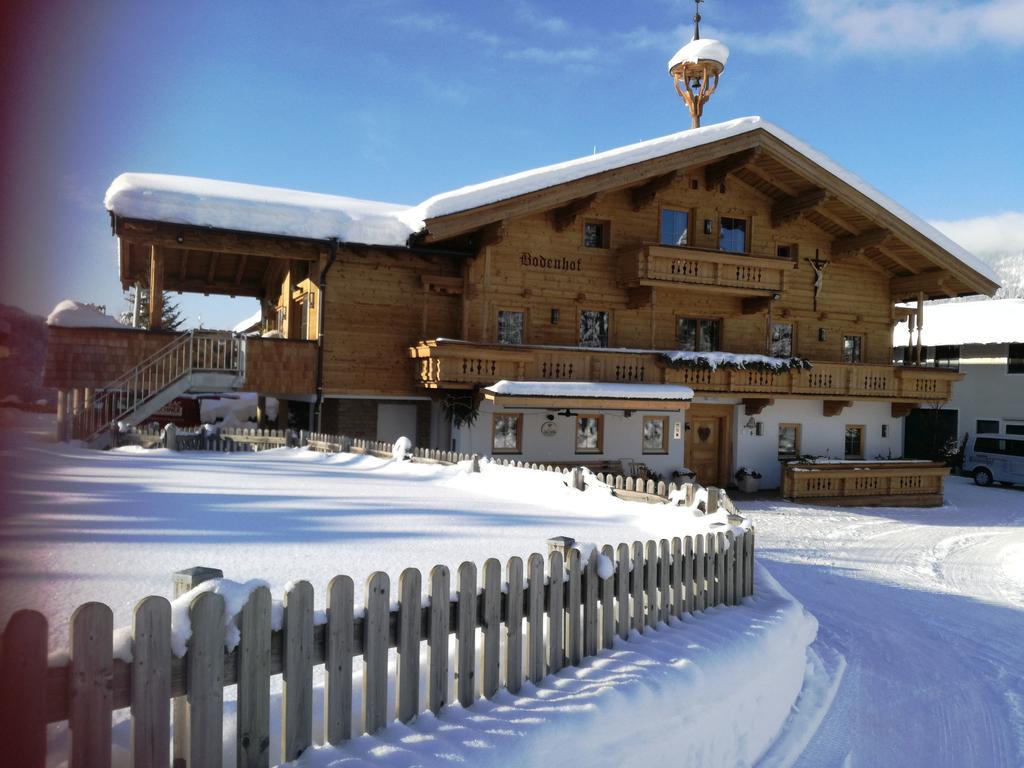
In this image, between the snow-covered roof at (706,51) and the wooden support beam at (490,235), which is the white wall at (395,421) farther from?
the snow-covered roof at (706,51)

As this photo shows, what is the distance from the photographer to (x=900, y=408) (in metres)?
27.7

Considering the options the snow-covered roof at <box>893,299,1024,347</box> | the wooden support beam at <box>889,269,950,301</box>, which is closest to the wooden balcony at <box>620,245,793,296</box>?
the wooden support beam at <box>889,269,950,301</box>

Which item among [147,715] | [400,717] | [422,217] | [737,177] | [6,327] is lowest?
[400,717]

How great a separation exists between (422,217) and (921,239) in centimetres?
1713

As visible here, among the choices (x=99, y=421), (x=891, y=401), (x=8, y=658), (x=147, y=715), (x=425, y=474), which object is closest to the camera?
(x=8, y=658)

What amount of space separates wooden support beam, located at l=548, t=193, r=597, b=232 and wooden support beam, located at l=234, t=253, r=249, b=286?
408 inches

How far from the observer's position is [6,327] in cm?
136

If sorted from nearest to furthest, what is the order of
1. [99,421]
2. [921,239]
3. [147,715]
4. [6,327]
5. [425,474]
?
1. [6,327]
2. [147,715]
3. [425,474]
4. [99,421]
5. [921,239]

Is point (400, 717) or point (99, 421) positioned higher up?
point (99, 421)

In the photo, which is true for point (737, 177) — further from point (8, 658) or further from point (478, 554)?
point (8, 658)

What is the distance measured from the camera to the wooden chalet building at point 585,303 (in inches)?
765

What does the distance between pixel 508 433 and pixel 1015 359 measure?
1050 inches

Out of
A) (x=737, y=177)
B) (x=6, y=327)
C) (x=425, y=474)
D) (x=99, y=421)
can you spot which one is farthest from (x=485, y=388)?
(x=6, y=327)

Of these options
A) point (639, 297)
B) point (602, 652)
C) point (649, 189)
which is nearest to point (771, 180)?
point (649, 189)
